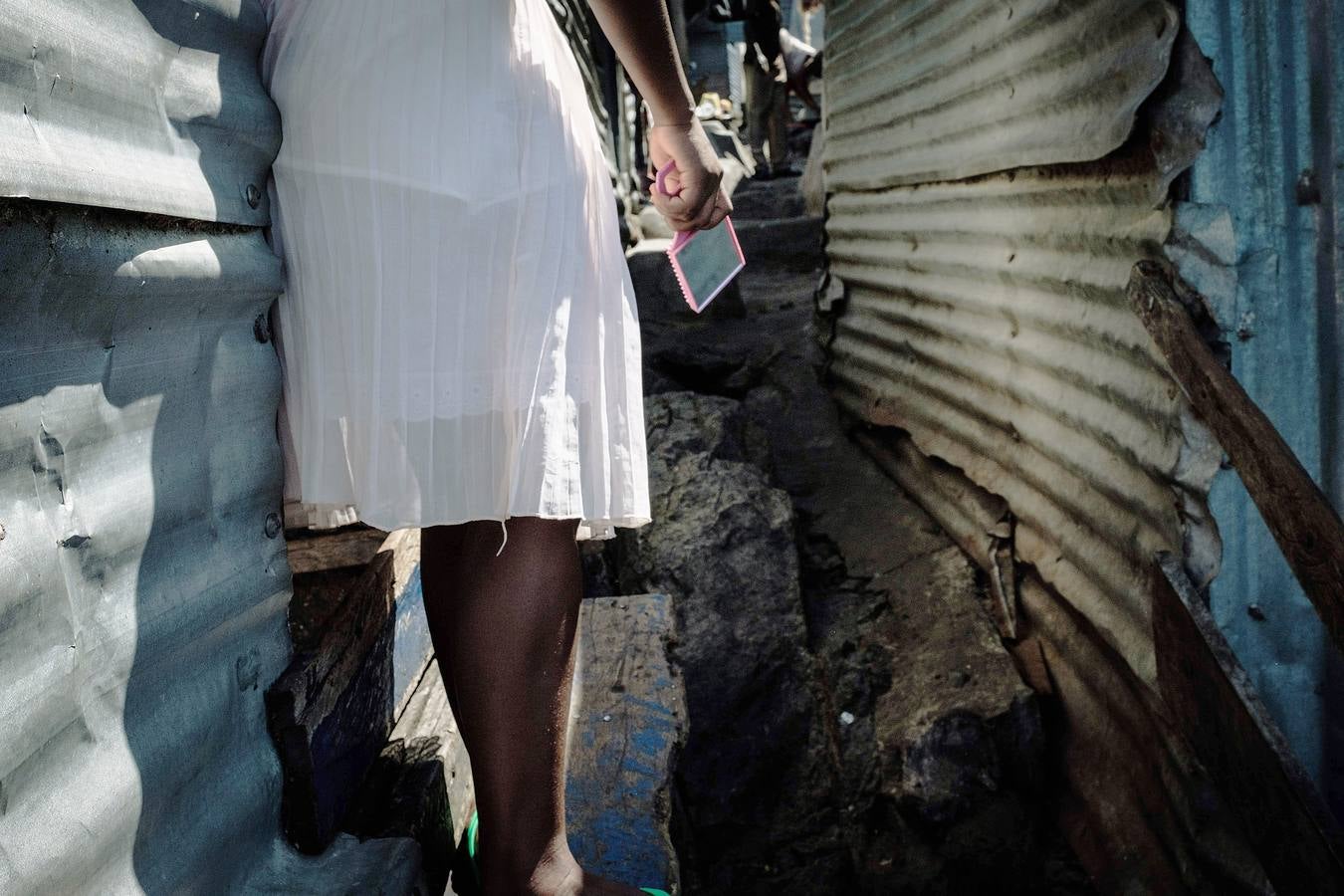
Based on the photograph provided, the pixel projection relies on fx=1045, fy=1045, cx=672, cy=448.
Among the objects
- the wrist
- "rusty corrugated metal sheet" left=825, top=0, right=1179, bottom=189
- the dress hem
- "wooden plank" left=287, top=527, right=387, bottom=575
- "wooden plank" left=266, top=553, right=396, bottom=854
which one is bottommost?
"wooden plank" left=266, top=553, right=396, bottom=854

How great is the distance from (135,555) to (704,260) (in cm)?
104

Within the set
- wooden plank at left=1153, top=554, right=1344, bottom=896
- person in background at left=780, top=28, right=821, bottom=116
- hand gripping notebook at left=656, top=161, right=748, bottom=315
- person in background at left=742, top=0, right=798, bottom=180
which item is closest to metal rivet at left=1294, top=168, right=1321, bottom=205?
wooden plank at left=1153, top=554, right=1344, bottom=896

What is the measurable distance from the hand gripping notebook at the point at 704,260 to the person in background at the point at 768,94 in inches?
471

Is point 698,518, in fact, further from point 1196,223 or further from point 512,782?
point 512,782

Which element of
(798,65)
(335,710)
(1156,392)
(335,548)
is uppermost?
(798,65)

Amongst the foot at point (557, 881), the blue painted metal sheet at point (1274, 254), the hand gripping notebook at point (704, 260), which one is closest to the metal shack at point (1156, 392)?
the blue painted metal sheet at point (1274, 254)

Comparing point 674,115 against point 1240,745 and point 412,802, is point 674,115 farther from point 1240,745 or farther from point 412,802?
point 1240,745

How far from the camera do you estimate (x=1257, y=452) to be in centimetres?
200

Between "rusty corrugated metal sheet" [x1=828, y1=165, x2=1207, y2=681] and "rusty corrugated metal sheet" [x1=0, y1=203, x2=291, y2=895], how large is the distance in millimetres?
2083

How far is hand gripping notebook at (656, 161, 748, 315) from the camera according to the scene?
5.70 feet

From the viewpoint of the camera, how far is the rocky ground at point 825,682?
352 cm

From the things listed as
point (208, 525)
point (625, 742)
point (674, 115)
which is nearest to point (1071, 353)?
point (625, 742)

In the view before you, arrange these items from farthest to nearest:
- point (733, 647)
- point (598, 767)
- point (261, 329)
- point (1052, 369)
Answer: point (733, 647), point (1052, 369), point (598, 767), point (261, 329)

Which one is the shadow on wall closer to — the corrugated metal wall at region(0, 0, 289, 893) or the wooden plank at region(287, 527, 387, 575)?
the corrugated metal wall at region(0, 0, 289, 893)
